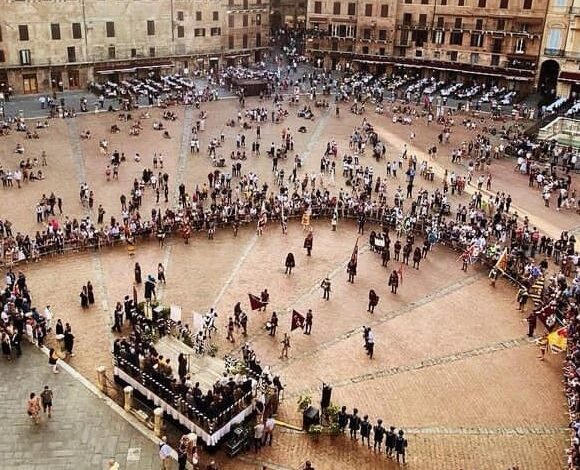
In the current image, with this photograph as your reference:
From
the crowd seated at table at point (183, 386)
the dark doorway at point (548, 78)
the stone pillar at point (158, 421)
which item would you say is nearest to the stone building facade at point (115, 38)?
the dark doorway at point (548, 78)

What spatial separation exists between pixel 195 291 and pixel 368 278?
8.44 meters

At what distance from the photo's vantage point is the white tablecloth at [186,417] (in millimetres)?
20328

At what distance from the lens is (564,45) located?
66.7 metres

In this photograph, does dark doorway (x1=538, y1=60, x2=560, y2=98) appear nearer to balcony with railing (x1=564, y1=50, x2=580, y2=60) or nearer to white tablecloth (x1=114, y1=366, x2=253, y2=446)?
balcony with railing (x1=564, y1=50, x2=580, y2=60)

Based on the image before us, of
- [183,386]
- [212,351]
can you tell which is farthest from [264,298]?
[183,386]

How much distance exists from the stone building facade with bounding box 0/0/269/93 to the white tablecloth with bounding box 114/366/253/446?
5142cm

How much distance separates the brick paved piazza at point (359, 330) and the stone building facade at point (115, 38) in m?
26.7

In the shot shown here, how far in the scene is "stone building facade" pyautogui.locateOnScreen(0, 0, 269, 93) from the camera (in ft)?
212

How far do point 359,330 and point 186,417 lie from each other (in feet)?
30.6

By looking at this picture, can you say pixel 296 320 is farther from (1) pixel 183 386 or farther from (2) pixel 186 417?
(2) pixel 186 417

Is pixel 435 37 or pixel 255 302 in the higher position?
pixel 435 37

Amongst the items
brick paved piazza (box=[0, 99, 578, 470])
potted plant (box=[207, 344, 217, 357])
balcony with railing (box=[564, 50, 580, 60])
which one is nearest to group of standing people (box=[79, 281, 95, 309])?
brick paved piazza (box=[0, 99, 578, 470])

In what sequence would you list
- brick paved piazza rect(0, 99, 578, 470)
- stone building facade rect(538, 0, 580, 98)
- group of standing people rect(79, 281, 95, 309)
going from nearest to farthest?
brick paved piazza rect(0, 99, 578, 470), group of standing people rect(79, 281, 95, 309), stone building facade rect(538, 0, 580, 98)

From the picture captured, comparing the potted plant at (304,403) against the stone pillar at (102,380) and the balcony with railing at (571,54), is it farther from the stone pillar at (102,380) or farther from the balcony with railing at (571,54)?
the balcony with railing at (571,54)
